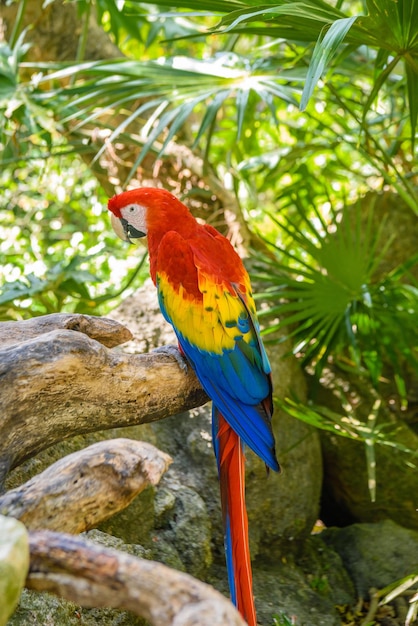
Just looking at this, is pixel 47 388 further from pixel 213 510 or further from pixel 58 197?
pixel 58 197

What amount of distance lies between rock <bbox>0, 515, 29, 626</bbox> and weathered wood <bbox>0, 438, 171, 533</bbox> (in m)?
0.12

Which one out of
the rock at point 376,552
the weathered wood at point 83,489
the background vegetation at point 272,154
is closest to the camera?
the weathered wood at point 83,489

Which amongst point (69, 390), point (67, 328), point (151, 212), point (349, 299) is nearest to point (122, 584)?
point (69, 390)

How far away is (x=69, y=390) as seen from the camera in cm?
104

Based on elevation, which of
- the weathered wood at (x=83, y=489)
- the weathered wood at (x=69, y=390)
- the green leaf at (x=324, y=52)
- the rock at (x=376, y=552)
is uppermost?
the green leaf at (x=324, y=52)

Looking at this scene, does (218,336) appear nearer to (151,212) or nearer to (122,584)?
(151,212)

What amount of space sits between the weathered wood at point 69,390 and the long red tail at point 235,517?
0.39ft

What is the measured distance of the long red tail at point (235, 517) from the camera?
3.41 feet

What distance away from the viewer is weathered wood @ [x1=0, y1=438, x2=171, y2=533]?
2.52 ft

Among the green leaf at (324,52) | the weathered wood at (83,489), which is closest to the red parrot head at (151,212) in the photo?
the green leaf at (324,52)

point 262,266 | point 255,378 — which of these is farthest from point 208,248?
point 262,266

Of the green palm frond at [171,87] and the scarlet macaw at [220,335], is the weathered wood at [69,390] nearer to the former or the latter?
the scarlet macaw at [220,335]

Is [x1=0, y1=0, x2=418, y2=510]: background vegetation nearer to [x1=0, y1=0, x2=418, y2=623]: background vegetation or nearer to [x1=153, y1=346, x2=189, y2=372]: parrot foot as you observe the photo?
[x1=0, y1=0, x2=418, y2=623]: background vegetation

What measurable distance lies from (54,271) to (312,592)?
1.12 metres
